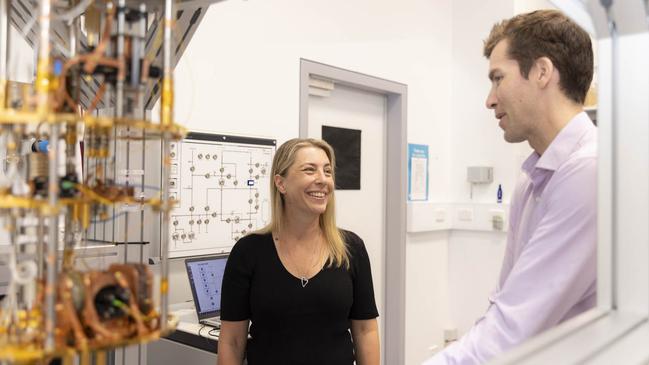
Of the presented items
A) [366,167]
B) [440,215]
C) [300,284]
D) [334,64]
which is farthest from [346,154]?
[300,284]

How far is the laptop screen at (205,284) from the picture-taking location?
2158 millimetres

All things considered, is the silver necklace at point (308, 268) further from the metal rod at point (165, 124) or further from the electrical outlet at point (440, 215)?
the electrical outlet at point (440, 215)

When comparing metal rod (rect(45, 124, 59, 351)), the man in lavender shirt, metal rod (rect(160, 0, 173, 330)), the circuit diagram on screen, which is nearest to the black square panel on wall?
the circuit diagram on screen

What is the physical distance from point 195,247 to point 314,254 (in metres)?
0.78

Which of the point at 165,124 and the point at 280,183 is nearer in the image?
the point at 165,124

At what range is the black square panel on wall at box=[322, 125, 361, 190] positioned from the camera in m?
3.32

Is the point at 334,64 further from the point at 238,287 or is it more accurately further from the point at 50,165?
the point at 50,165

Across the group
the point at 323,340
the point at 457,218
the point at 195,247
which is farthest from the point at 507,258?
the point at 457,218

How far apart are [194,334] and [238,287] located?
1.39 feet

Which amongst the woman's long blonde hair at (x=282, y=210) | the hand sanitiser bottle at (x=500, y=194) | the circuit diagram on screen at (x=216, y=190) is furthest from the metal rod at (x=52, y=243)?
the hand sanitiser bottle at (x=500, y=194)

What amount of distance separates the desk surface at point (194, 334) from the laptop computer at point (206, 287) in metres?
0.05

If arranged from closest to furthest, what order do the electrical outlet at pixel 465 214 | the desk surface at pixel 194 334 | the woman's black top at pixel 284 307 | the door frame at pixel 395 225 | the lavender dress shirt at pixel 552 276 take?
the lavender dress shirt at pixel 552 276 < the woman's black top at pixel 284 307 < the desk surface at pixel 194 334 < the door frame at pixel 395 225 < the electrical outlet at pixel 465 214

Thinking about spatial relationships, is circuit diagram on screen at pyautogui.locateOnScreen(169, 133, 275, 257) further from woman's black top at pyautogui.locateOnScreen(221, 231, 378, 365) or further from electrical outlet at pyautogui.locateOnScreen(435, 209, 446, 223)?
electrical outlet at pyautogui.locateOnScreen(435, 209, 446, 223)

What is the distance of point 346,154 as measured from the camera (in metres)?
3.42
